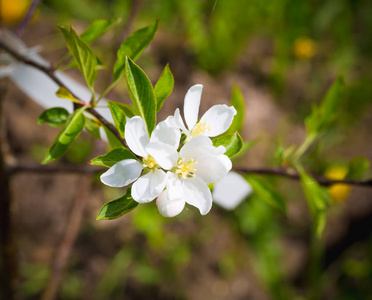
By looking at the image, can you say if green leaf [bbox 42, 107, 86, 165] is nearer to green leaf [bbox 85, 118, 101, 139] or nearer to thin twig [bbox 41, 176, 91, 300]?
green leaf [bbox 85, 118, 101, 139]

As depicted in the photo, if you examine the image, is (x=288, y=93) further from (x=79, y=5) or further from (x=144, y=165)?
(x=144, y=165)

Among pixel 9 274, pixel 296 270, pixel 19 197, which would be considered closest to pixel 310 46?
pixel 296 270

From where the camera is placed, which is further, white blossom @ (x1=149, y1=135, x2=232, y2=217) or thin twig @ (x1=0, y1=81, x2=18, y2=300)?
thin twig @ (x1=0, y1=81, x2=18, y2=300)

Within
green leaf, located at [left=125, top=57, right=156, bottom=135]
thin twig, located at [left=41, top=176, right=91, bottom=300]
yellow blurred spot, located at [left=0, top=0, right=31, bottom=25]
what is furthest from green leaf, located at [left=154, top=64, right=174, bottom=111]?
yellow blurred spot, located at [left=0, top=0, right=31, bottom=25]

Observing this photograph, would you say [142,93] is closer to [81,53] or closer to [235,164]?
[81,53]

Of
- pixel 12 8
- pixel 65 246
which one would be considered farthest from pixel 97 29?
pixel 12 8

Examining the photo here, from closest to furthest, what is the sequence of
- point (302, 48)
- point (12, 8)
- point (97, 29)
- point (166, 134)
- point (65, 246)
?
1. point (166, 134)
2. point (97, 29)
3. point (65, 246)
4. point (12, 8)
5. point (302, 48)
